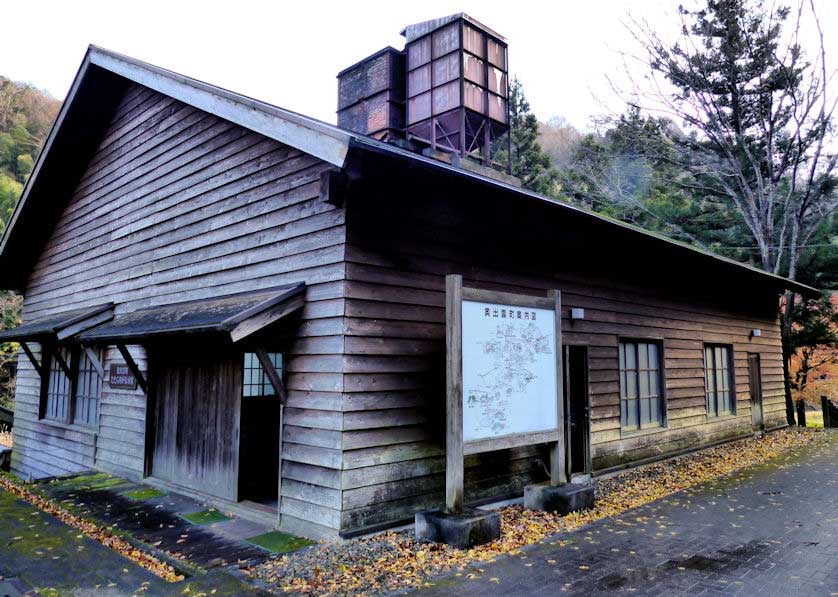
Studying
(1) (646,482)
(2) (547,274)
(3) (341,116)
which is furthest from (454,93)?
(1) (646,482)

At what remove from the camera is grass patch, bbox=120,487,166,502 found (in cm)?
652

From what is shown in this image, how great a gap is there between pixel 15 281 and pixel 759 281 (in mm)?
15762

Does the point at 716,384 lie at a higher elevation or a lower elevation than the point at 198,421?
higher

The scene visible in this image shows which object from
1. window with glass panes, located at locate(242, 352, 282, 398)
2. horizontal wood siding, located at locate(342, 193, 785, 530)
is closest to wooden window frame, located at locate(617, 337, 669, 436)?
horizontal wood siding, located at locate(342, 193, 785, 530)

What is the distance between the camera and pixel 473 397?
16.3ft

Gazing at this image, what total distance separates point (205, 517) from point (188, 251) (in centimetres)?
324

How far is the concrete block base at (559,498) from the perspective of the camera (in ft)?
18.6

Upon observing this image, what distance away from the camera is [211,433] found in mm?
6250

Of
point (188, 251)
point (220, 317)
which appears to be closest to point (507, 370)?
point (220, 317)

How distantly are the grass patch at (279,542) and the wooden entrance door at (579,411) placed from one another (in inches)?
153

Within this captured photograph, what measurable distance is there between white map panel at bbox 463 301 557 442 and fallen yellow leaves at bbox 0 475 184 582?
102 inches

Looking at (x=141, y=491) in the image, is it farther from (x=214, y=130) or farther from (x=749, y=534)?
(x=749, y=534)

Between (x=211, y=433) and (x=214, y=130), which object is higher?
(x=214, y=130)

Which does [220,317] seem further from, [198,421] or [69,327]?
[69,327]
